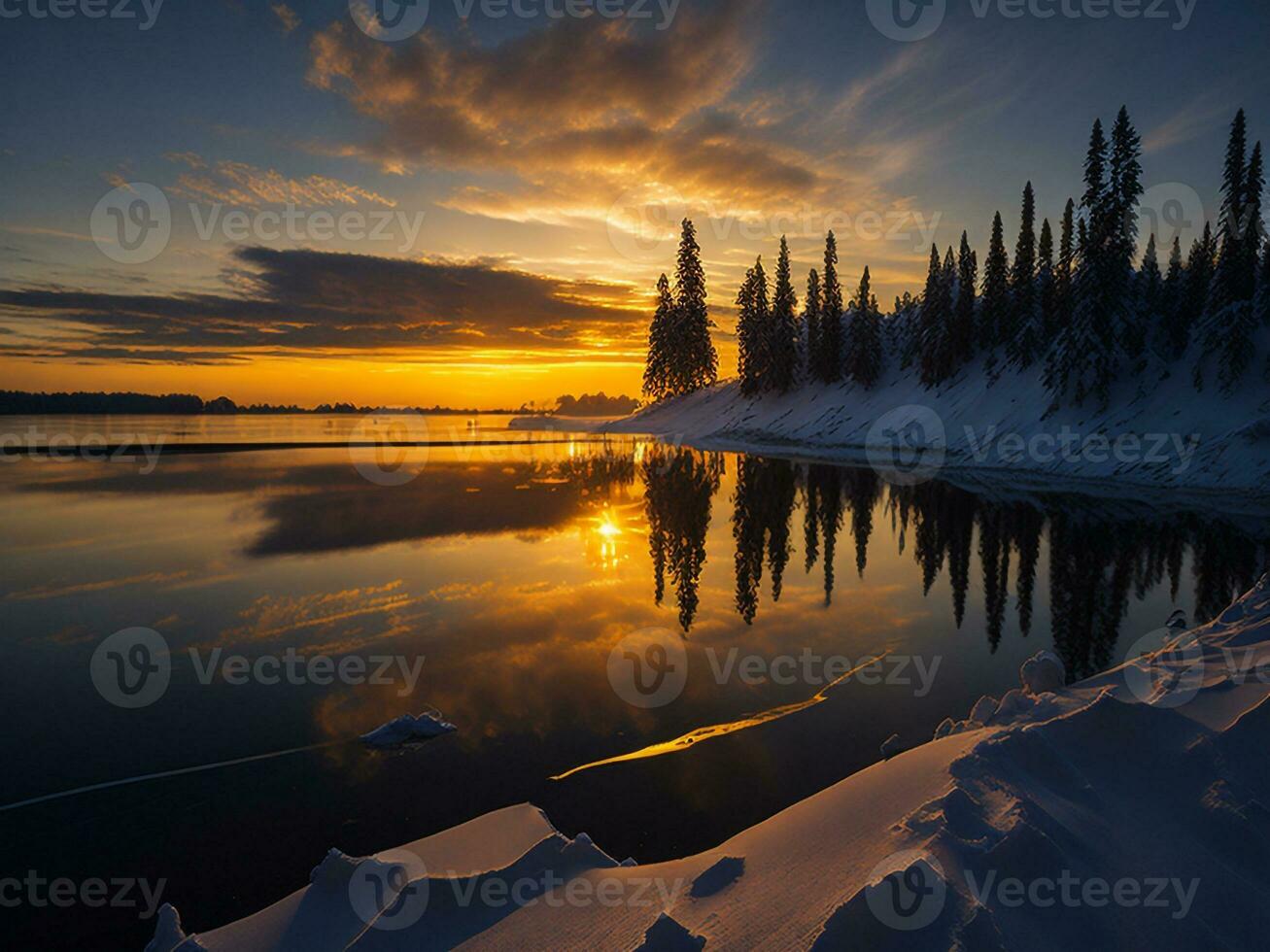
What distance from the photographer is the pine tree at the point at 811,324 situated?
7106cm

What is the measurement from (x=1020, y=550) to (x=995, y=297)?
152 ft

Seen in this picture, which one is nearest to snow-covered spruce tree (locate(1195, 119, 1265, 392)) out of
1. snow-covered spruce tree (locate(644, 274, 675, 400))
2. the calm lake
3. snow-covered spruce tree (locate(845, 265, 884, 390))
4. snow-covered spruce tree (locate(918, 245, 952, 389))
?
the calm lake

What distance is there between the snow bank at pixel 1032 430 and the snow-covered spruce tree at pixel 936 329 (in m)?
1.67

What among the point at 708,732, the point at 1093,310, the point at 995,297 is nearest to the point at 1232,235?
the point at 1093,310

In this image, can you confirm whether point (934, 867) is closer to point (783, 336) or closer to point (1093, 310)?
point (1093, 310)

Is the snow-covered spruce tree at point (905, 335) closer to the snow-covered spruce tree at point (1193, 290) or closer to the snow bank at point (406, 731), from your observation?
the snow-covered spruce tree at point (1193, 290)

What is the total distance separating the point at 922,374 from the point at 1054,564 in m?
46.9

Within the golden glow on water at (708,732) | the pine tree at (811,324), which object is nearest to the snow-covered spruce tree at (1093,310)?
the pine tree at (811,324)

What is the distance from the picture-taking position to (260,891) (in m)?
4.52

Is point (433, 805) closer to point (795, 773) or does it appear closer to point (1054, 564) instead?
point (795, 773)

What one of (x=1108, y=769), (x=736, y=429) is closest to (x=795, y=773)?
(x=1108, y=769)

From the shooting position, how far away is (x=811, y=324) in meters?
72.6

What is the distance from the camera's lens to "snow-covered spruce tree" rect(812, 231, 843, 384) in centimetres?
6738

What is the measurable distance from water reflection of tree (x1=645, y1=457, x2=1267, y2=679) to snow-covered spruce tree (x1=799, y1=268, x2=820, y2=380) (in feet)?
155
